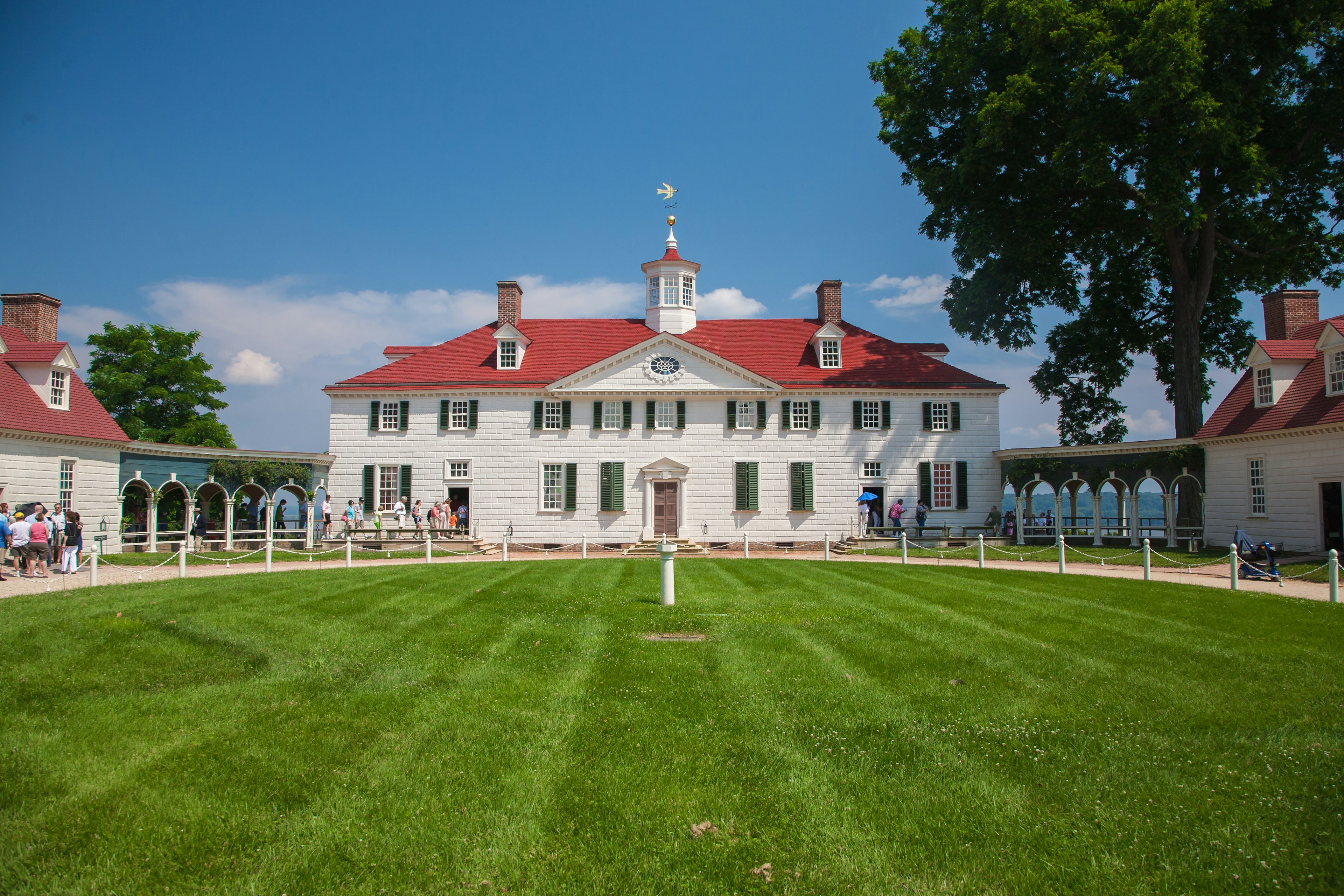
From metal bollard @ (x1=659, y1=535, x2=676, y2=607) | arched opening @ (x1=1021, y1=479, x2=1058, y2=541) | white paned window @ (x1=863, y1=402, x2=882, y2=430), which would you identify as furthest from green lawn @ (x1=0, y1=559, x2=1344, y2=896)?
white paned window @ (x1=863, y1=402, x2=882, y2=430)

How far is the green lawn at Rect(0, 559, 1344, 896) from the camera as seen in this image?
13.5 ft

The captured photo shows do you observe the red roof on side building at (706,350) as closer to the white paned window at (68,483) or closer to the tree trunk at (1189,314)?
the tree trunk at (1189,314)

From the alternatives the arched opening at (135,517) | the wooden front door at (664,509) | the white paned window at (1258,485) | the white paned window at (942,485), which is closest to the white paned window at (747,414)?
the wooden front door at (664,509)

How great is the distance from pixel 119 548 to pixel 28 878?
80.8 ft

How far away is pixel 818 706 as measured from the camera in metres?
6.71

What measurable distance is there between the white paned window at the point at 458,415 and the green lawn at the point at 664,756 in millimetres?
21454

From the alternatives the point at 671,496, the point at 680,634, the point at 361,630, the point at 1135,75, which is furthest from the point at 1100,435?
the point at 361,630

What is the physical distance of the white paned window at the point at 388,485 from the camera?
1239 inches

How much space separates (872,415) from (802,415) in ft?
9.78

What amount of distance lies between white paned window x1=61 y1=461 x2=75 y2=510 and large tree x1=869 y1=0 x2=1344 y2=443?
30.4 meters

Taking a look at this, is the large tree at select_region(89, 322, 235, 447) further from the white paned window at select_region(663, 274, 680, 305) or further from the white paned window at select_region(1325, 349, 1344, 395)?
the white paned window at select_region(1325, 349, 1344, 395)

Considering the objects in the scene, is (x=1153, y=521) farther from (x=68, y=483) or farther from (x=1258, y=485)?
(x=68, y=483)

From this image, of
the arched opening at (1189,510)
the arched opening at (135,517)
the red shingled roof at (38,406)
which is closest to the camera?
the red shingled roof at (38,406)

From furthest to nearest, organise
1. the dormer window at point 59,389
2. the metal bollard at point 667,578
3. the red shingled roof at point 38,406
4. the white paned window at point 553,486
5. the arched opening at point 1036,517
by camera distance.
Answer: the white paned window at point 553,486 < the arched opening at point 1036,517 < the dormer window at point 59,389 < the red shingled roof at point 38,406 < the metal bollard at point 667,578
